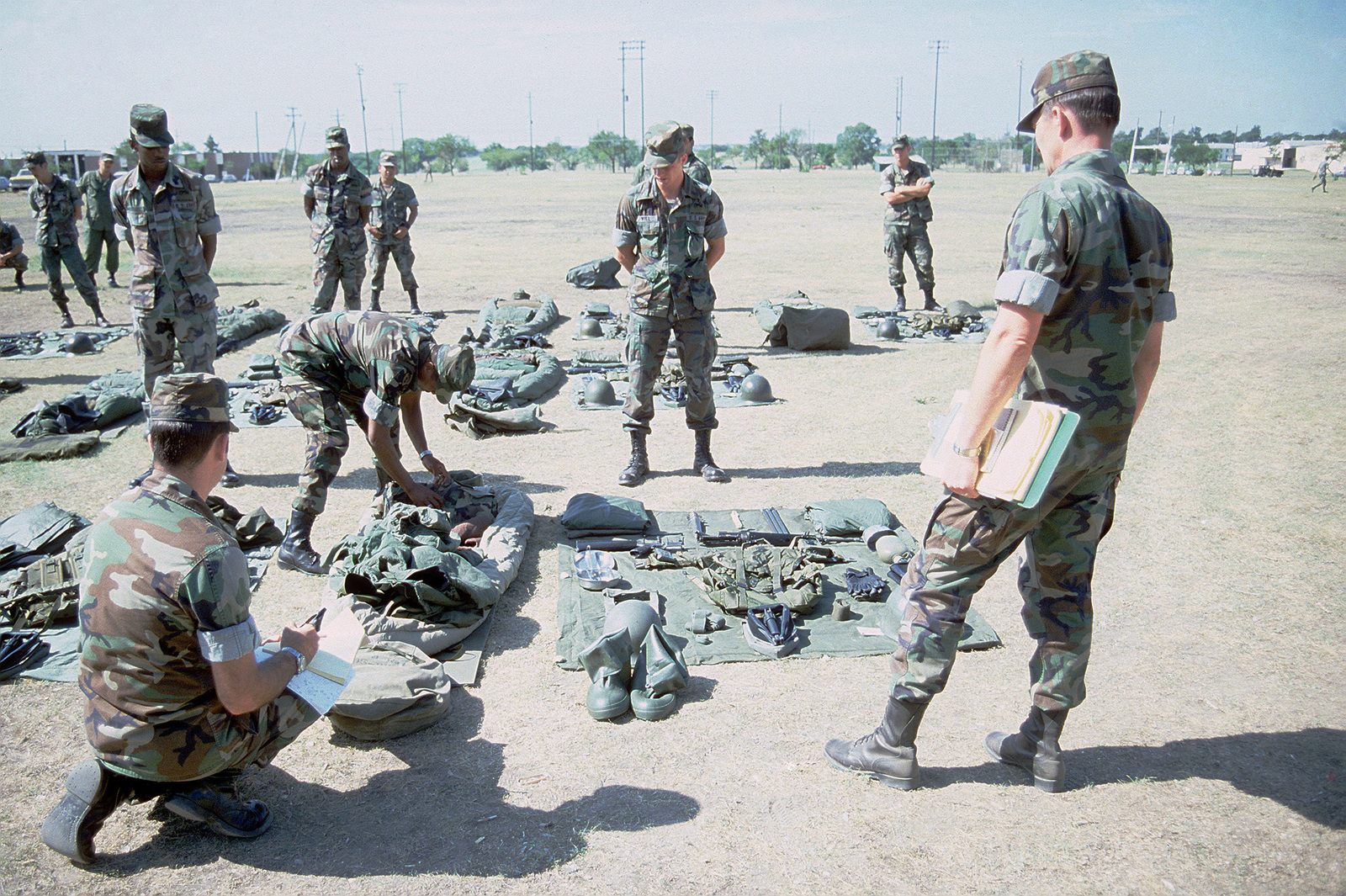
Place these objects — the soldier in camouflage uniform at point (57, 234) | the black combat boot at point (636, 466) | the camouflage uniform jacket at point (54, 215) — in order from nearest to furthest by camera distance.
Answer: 1. the black combat boot at point (636, 466)
2. the soldier in camouflage uniform at point (57, 234)
3. the camouflage uniform jacket at point (54, 215)

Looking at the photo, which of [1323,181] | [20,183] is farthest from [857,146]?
[20,183]

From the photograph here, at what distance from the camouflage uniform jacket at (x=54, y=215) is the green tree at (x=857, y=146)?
97.3 m

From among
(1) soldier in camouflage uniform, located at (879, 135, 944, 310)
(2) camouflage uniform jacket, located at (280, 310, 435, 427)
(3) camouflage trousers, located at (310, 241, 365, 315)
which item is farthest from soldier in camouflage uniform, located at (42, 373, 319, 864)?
(1) soldier in camouflage uniform, located at (879, 135, 944, 310)

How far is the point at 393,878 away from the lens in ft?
10.6

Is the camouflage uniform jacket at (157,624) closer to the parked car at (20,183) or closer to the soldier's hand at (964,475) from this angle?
the soldier's hand at (964,475)

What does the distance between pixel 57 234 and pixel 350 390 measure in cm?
1135

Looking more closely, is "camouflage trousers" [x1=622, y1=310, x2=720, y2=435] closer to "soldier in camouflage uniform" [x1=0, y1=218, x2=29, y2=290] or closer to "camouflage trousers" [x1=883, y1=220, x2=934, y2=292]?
"camouflage trousers" [x1=883, y1=220, x2=934, y2=292]

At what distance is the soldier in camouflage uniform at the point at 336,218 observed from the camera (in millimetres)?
11391

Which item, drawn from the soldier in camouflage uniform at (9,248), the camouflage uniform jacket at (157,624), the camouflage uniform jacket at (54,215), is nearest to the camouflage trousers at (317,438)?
the camouflage uniform jacket at (157,624)

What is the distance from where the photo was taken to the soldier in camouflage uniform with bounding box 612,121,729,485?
22.9 feet

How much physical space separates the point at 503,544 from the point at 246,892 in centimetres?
279

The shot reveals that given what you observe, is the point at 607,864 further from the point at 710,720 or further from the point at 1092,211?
the point at 1092,211

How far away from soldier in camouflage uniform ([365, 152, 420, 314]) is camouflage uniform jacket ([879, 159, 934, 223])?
24.1 ft

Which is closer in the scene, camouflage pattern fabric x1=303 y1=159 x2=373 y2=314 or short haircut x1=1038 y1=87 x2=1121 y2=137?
short haircut x1=1038 y1=87 x2=1121 y2=137
